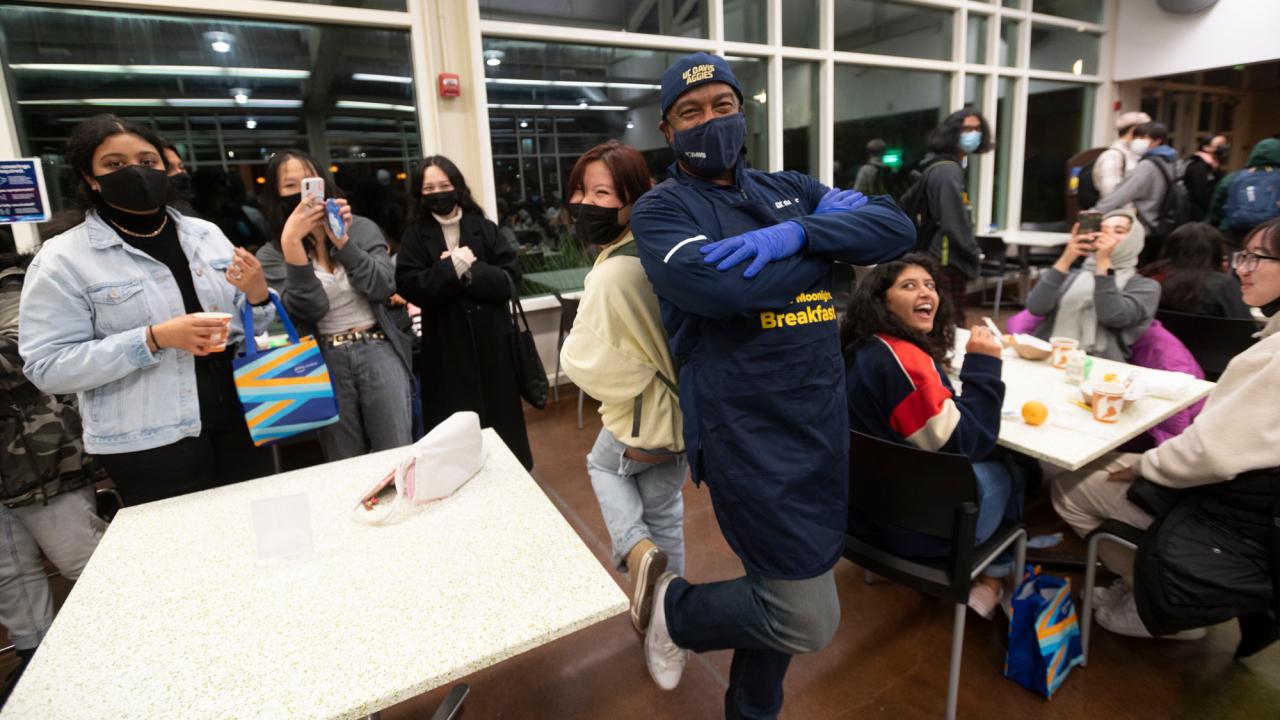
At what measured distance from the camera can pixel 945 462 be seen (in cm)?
159

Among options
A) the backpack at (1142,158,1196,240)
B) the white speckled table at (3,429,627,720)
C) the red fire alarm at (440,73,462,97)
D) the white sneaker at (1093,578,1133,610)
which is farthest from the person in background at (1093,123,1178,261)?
the white speckled table at (3,429,627,720)

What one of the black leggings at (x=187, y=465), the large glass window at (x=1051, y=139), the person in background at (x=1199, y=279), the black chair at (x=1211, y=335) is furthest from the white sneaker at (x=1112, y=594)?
the large glass window at (x=1051, y=139)

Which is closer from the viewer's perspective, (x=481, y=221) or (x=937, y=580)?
(x=937, y=580)

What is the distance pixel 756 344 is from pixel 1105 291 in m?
2.08

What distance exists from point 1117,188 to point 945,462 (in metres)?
4.86

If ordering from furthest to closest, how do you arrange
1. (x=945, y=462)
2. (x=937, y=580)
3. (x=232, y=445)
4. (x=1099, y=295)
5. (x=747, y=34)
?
1. (x=747, y=34)
2. (x=1099, y=295)
3. (x=232, y=445)
4. (x=937, y=580)
5. (x=945, y=462)

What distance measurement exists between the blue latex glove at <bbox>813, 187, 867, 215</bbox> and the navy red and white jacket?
0.52 m

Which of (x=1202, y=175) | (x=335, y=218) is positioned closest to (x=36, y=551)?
(x=335, y=218)

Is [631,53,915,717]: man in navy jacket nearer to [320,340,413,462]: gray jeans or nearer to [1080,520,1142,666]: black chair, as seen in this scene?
[1080,520,1142,666]: black chair

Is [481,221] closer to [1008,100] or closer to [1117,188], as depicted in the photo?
[1117,188]

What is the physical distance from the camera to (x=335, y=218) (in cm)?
218

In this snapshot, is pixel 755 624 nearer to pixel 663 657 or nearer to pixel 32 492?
pixel 663 657

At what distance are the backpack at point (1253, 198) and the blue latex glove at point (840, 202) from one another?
15.5 ft

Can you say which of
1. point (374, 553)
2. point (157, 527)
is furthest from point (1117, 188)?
point (157, 527)
